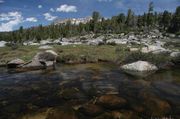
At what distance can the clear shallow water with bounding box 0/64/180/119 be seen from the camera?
12.2 metres

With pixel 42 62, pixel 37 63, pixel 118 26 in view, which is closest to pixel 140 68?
pixel 42 62

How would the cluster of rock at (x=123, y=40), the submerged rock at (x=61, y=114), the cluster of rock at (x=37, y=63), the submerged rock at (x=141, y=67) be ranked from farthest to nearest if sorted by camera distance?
the cluster of rock at (x=123, y=40) < the cluster of rock at (x=37, y=63) < the submerged rock at (x=141, y=67) < the submerged rock at (x=61, y=114)

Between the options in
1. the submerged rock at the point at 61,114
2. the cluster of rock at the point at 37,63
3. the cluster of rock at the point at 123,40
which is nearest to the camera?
the submerged rock at the point at 61,114

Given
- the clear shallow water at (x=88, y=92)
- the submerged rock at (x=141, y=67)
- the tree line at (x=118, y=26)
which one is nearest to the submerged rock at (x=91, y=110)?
the clear shallow water at (x=88, y=92)

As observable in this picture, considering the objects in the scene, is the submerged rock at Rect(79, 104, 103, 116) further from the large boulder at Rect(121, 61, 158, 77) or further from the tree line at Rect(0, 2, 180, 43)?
the tree line at Rect(0, 2, 180, 43)

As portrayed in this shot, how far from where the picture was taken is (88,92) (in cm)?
1548

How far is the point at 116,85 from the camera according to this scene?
17.3 metres

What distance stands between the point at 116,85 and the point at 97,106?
5.03m

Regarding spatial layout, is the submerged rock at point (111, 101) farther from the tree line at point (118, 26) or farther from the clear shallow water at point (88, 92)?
the tree line at point (118, 26)

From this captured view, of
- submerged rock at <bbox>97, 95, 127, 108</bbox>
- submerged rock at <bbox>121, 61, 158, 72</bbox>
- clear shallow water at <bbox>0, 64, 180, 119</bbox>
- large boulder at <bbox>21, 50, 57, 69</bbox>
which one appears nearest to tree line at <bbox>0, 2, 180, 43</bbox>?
large boulder at <bbox>21, 50, 57, 69</bbox>

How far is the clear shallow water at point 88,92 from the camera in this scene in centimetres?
1219

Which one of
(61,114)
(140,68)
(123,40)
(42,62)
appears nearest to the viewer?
(61,114)

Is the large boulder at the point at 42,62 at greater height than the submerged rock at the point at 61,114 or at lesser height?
greater

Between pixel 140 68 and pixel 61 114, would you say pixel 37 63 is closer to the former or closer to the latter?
pixel 140 68
